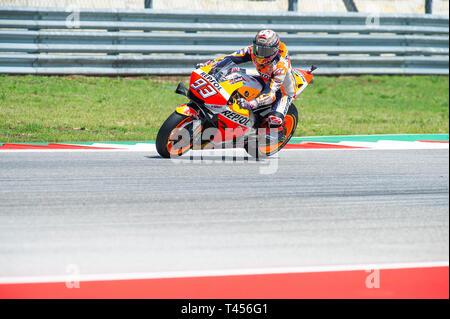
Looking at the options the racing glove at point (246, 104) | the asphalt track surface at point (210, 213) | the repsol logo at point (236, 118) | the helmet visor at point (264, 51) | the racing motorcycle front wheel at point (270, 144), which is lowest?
the asphalt track surface at point (210, 213)

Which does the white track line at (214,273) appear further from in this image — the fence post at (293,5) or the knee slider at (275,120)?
the fence post at (293,5)

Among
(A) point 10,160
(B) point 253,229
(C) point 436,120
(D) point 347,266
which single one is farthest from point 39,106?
(D) point 347,266

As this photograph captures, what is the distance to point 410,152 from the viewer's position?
8586 mm

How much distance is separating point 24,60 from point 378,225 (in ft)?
28.5

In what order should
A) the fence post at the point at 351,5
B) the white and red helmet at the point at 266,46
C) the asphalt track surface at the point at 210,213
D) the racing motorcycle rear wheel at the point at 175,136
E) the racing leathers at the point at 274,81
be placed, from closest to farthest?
the asphalt track surface at the point at 210,213, the racing motorcycle rear wheel at the point at 175,136, the white and red helmet at the point at 266,46, the racing leathers at the point at 274,81, the fence post at the point at 351,5

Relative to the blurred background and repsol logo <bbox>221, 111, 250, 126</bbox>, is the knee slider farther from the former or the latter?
the blurred background

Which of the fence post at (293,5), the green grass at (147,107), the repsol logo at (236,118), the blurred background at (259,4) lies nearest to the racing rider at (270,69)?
the repsol logo at (236,118)

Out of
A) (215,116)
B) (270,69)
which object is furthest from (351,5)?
(215,116)

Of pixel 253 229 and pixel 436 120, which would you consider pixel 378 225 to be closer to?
pixel 253 229

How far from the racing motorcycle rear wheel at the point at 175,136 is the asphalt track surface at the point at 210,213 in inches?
5.8

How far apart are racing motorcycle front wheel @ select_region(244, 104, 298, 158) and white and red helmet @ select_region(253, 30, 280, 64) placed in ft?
2.81

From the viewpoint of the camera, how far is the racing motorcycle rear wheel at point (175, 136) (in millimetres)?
7223

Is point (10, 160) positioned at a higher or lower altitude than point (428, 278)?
higher

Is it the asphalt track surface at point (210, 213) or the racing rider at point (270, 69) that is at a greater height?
the racing rider at point (270, 69)
